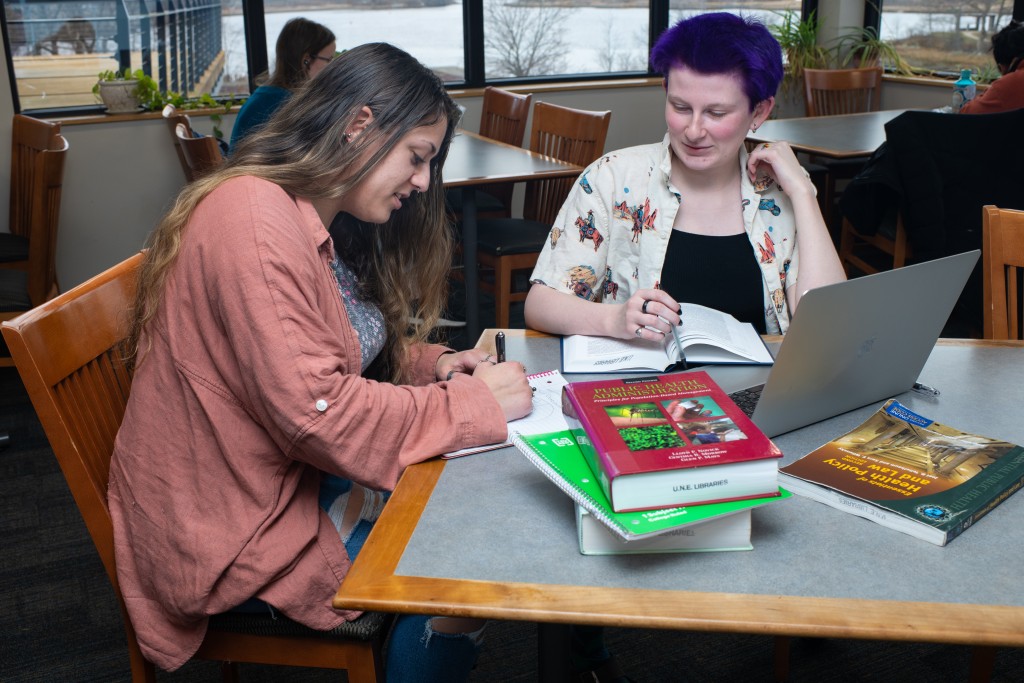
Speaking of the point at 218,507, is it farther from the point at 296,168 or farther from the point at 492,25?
the point at 492,25

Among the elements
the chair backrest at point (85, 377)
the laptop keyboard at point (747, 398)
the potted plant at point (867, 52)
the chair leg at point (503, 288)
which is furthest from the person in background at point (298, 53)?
the potted plant at point (867, 52)

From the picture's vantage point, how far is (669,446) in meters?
0.96

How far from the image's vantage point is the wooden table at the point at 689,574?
0.84 metres

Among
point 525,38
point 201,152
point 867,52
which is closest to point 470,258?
point 201,152

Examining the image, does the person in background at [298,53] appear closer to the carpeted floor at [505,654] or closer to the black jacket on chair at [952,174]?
the carpeted floor at [505,654]

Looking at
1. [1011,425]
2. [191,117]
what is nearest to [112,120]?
[191,117]

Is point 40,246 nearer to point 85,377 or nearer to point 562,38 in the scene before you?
point 85,377

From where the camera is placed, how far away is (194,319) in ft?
3.78

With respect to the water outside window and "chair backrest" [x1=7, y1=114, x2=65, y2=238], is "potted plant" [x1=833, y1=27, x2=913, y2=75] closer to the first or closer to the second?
the water outside window

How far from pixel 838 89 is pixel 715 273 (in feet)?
11.6

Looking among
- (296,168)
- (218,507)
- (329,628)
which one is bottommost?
(329,628)

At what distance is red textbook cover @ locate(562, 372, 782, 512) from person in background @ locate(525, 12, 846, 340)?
1.66 feet

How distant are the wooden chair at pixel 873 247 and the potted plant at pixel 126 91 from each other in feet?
10.3

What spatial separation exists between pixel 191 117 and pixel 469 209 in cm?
200
